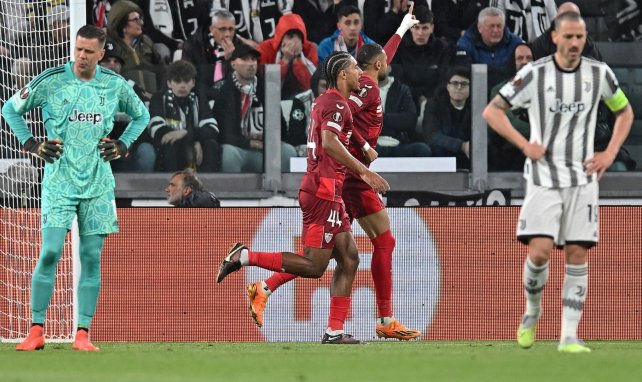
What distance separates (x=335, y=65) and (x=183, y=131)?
5.23 m

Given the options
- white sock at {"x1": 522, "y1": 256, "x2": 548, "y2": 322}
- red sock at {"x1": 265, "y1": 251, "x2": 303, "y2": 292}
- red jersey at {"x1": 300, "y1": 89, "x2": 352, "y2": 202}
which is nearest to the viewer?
white sock at {"x1": 522, "y1": 256, "x2": 548, "y2": 322}

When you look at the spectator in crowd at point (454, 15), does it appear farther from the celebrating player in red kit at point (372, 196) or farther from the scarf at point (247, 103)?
the celebrating player in red kit at point (372, 196)

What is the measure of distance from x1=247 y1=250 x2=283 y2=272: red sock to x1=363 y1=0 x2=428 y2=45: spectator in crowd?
669cm

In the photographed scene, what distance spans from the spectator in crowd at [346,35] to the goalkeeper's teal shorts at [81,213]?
22.8 ft

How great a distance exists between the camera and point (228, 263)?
970cm

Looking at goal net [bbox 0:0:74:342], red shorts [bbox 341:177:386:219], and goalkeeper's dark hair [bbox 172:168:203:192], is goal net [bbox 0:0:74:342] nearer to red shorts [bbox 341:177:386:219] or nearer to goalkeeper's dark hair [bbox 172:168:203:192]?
goalkeeper's dark hair [bbox 172:168:203:192]

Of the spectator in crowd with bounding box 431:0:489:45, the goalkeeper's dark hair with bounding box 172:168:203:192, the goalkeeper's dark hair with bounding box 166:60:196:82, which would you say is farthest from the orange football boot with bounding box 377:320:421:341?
the spectator in crowd with bounding box 431:0:489:45

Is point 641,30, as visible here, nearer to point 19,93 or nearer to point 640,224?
point 640,224

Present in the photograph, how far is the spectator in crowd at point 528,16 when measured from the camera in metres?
16.0

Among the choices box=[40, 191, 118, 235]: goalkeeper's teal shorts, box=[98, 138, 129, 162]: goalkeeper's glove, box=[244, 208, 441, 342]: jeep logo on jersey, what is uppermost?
box=[98, 138, 129, 162]: goalkeeper's glove

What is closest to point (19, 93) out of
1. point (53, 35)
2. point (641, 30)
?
point (53, 35)

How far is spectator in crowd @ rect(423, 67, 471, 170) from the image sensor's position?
48.1 ft

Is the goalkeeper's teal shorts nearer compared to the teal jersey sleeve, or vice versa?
the goalkeeper's teal shorts

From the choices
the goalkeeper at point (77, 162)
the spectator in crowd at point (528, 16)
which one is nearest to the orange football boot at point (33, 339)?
the goalkeeper at point (77, 162)
